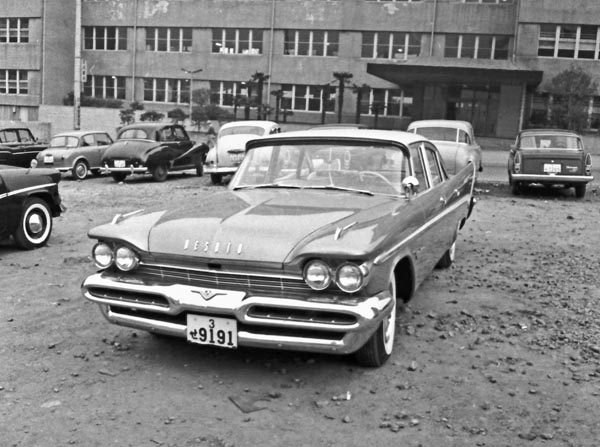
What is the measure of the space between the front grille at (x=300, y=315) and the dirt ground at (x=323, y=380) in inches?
19.4

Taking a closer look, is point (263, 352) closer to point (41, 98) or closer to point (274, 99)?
point (274, 99)

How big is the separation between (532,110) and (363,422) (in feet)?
136

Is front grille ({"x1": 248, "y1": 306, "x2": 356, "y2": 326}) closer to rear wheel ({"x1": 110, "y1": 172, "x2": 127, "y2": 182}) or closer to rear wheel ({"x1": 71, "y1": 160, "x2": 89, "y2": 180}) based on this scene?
rear wheel ({"x1": 110, "y1": 172, "x2": 127, "y2": 182})

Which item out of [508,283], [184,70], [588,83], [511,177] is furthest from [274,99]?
[508,283]

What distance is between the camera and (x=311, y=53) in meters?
46.3

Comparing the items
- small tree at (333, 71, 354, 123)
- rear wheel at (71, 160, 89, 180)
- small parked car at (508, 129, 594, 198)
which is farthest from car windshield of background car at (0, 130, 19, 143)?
small tree at (333, 71, 354, 123)

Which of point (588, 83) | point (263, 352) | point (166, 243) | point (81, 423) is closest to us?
point (81, 423)

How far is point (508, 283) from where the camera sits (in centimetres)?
710

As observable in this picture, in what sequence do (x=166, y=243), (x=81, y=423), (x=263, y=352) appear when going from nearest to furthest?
(x=81, y=423), (x=166, y=243), (x=263, y=352)

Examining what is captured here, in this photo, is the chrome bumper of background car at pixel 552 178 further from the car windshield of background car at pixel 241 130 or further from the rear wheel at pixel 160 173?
the rear wheel at pixel 160 173

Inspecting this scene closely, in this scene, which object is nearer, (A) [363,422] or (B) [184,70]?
(A) [363,422]

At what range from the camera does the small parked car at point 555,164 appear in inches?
586

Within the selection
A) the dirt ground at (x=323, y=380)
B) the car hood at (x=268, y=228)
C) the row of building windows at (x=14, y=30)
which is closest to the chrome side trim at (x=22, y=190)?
the dirt ground at (x=323, y=380)

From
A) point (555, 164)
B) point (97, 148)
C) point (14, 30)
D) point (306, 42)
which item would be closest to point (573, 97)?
point (306, 42)
